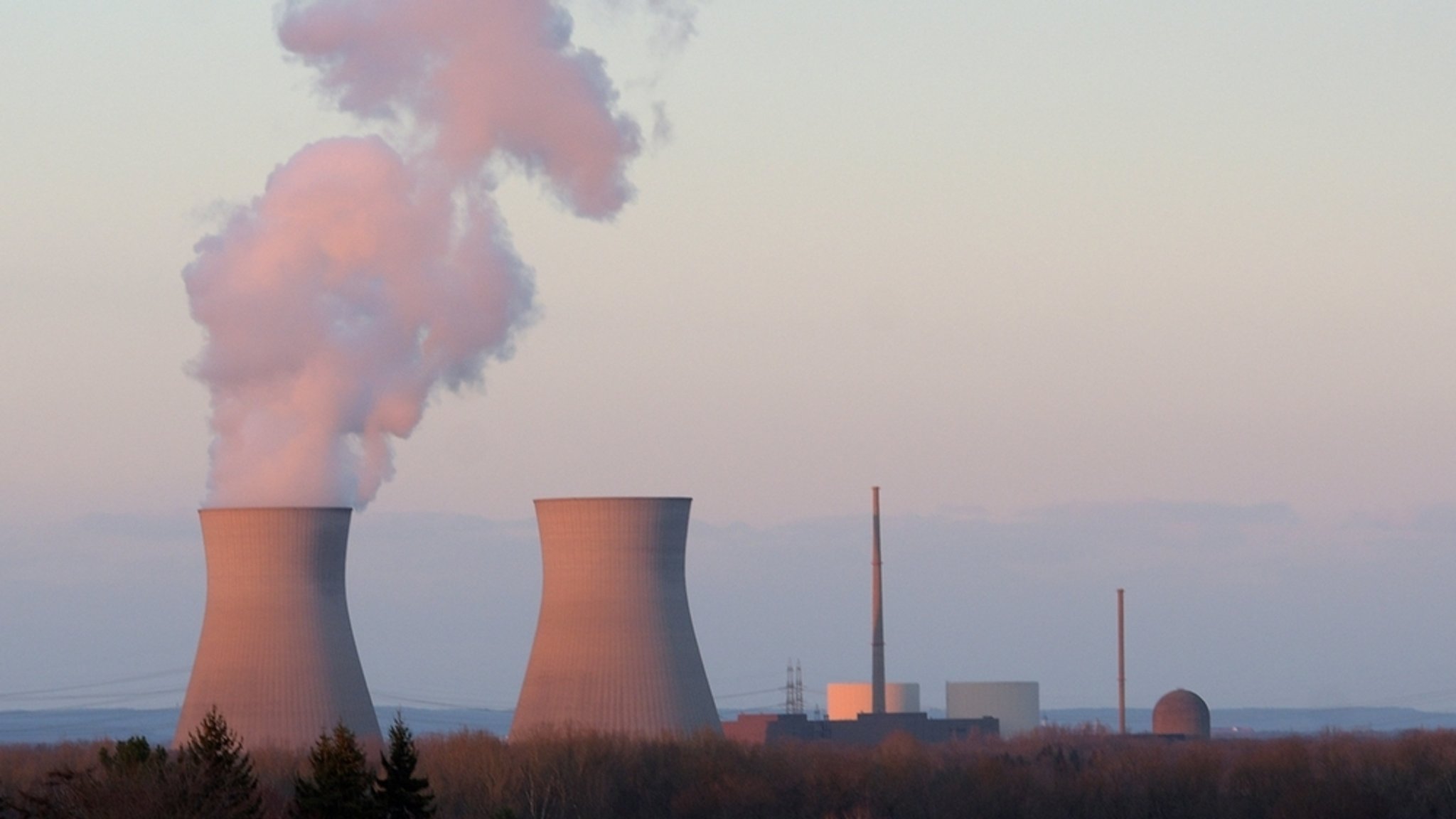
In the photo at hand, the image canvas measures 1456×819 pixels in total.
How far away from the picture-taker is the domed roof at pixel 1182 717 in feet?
127

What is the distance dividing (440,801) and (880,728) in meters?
14.9

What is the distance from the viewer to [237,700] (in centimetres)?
2225

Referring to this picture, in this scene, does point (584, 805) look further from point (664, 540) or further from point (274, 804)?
point (274, 804)

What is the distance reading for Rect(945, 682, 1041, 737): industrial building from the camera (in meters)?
41.9

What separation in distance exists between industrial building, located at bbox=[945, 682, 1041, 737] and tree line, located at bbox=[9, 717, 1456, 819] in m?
9.64

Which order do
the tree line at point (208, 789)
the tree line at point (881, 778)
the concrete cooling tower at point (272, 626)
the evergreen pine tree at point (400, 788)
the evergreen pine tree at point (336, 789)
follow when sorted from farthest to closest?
the tree line at point (881, 778) → the concrete cooling tower at point (272, 626) → the evergreen pine tree at point (400, 788) → the evergreen pine tree at point (336, 789) → the tree line at point (208, 789)

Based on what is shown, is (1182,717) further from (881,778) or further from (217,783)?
(217,783)

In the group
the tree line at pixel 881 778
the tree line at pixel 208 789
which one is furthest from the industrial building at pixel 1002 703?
the tree line at pixel 208 789

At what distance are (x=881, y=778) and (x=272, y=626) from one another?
897 centimetres

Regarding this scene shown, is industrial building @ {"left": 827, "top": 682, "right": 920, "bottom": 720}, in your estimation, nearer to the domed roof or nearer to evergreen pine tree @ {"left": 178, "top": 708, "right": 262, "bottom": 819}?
the domed roof

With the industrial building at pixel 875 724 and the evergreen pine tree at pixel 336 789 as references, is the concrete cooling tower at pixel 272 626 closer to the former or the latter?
the evergreen pine tree at pixel 336 789

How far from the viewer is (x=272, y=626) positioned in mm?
22219

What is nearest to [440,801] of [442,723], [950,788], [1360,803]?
[950,788]

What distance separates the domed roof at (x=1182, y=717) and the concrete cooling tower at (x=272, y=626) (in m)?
19.9
